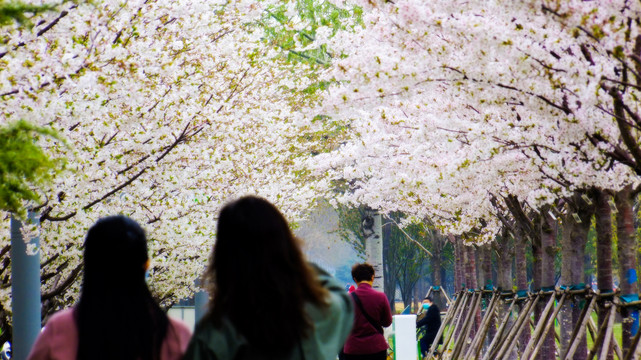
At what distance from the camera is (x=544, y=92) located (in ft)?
26.3

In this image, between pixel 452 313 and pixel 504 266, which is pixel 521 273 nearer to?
pixel 504 266

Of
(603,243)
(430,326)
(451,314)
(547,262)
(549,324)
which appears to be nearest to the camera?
(603,243)

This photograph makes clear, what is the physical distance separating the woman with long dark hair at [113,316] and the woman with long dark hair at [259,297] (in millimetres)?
240

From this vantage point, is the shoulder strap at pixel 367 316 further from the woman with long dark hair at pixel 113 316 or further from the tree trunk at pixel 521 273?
the tree trunk at pixel 521 273

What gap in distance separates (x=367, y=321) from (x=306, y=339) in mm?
6183

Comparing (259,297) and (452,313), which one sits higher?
(259,297)

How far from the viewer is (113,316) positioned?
147 inches

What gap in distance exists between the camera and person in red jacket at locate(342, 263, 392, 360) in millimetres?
9703

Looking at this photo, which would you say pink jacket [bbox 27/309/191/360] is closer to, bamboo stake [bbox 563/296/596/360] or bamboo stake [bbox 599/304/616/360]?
bamboo stake [bbox 599/304/616/360]

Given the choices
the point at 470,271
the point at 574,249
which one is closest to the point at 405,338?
the point at 574,249

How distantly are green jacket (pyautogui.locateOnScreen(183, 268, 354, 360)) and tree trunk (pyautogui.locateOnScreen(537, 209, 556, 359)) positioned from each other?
32.9ft

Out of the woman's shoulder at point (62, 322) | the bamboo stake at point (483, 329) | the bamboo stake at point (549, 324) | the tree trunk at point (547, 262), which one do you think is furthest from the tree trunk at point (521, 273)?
the woman's shoulder at point (62, 322)

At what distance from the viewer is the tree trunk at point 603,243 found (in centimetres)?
1055

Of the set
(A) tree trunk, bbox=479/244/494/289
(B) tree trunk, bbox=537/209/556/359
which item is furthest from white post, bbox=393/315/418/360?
(A) tree trunk, bbox=479/244/494/289
